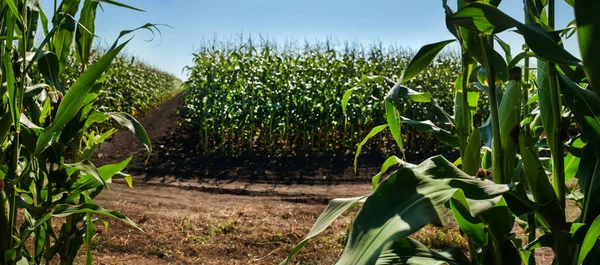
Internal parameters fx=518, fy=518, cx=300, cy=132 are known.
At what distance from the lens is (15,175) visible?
5.91ft

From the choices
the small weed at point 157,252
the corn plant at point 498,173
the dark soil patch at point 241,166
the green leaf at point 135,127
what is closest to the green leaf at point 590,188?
the corn plant at point 498,173

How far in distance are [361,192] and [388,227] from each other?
5.40 metres

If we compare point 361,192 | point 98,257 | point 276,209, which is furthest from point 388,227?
point 361,192

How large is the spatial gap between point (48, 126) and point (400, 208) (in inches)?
56.7

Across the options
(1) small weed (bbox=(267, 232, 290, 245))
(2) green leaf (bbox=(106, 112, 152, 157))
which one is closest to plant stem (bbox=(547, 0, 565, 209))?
(2) green leaf (bbox=(106, 112, 152, 157))

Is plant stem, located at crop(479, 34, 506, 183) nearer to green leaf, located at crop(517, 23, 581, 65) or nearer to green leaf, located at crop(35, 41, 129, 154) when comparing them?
green leaf, located at crop(517, 23, 581, 65)

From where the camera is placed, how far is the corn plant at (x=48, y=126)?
1691 millimetres

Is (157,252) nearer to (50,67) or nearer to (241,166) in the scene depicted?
(50,67)

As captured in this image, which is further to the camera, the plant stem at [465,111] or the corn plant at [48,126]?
the corn plant at [48,126]

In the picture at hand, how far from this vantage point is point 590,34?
90 centimetres

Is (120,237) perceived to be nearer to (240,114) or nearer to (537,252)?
(537,252)

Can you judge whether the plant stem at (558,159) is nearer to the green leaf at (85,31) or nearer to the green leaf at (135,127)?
the green leaf at (135,127)

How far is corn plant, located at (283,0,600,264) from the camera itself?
88 cm

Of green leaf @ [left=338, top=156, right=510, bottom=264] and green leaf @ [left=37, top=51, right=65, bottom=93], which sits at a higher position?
green leaf @ [left=37, top=51, right=65, bottom=93]
